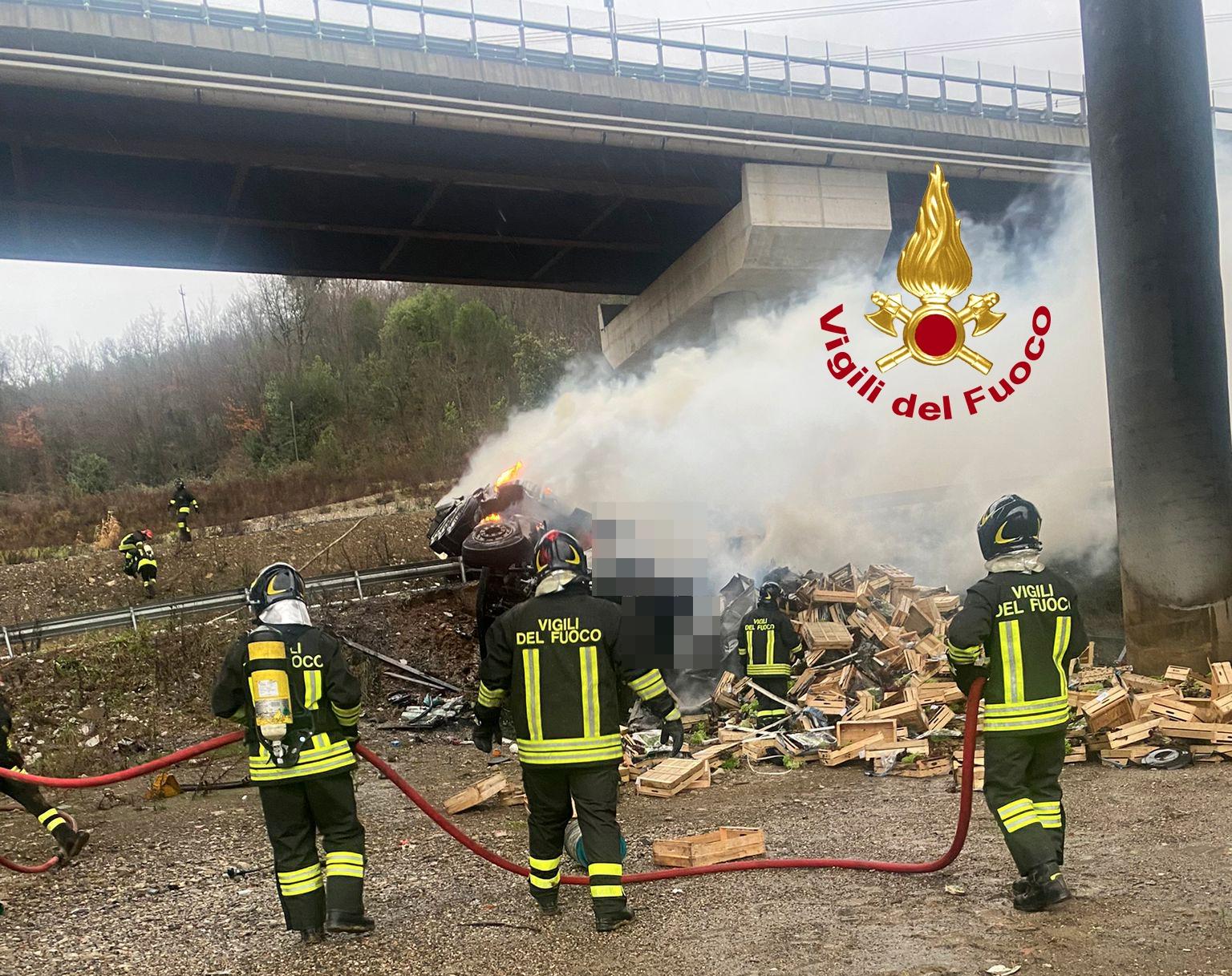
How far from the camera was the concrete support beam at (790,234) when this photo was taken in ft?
66.0

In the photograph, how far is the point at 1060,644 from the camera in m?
5.14

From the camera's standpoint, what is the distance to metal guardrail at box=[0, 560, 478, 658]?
48.0 ft

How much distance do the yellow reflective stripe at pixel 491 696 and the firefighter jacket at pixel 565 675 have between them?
11 mm

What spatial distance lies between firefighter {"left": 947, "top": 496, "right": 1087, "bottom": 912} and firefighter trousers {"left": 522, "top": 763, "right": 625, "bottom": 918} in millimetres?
1792

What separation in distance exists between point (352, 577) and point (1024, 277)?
1378cm

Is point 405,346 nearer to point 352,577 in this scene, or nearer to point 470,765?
point 352,577

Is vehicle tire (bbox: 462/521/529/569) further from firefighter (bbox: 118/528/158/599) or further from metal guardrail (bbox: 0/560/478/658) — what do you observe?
firefighter (bbox: 118/528/158/599)

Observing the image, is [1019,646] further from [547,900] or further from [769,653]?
[769,653]

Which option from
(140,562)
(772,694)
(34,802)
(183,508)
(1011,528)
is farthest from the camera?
(183,508)

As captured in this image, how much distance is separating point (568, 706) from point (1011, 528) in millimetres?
2353

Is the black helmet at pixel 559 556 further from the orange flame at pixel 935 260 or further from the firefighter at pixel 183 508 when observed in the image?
the firefighter at pixel 183 508

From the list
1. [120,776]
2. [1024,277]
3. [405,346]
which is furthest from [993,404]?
[405,346]

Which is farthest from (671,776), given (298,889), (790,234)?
(790,234)

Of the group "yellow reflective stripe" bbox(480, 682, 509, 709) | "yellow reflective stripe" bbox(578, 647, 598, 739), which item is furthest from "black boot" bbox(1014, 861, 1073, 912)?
"yellow reflective stripe" bbox(480, 682, 509, 709)
